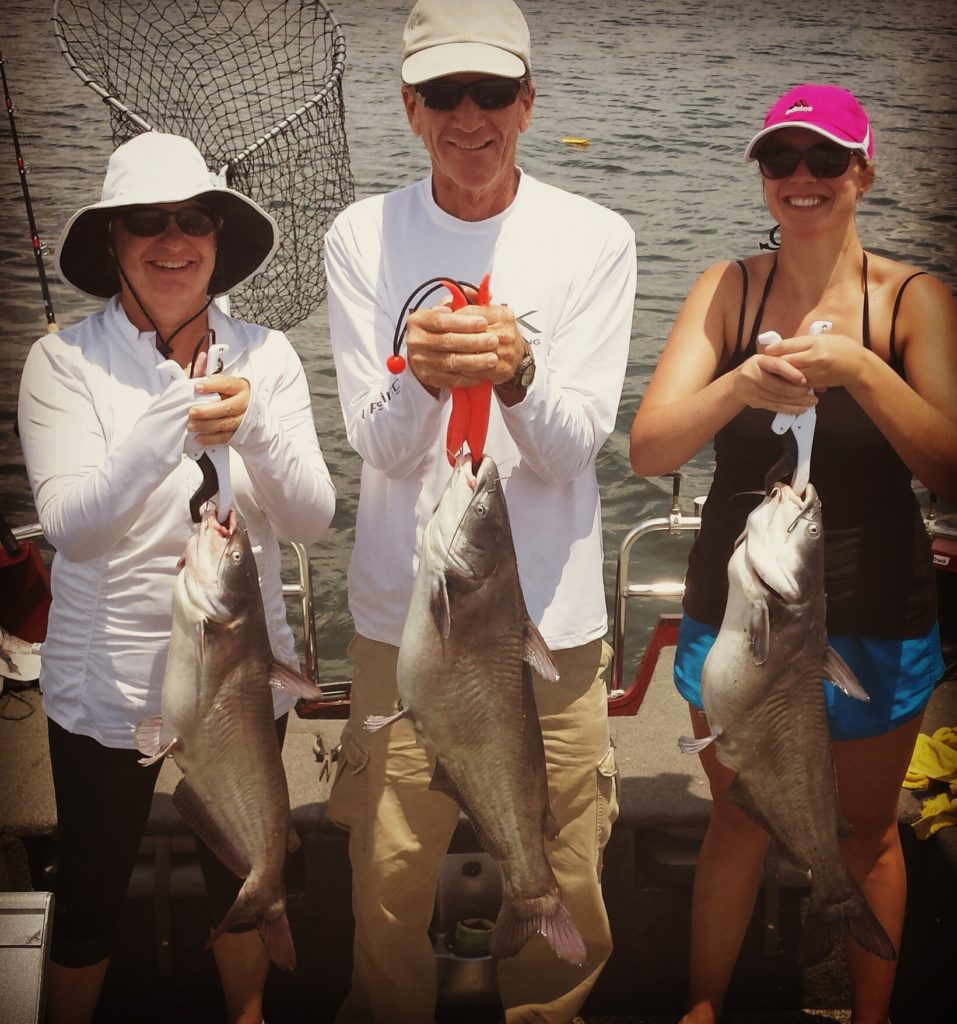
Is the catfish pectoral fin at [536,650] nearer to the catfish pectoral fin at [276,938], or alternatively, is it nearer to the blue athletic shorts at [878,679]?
the blue athletic shorts at [878,679]

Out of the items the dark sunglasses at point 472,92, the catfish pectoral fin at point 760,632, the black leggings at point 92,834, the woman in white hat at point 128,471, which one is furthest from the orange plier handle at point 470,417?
the black leggings at point 92,834

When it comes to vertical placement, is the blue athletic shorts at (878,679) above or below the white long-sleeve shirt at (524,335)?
below

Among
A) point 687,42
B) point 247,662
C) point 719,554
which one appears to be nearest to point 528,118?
point 719,554

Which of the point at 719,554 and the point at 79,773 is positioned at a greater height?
the point at 719,554

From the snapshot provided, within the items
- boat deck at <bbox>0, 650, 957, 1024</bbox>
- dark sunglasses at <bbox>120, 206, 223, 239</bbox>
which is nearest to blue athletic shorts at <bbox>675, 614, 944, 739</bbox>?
boat deck at <bbox>0, 650, 957, 1024</bbox>

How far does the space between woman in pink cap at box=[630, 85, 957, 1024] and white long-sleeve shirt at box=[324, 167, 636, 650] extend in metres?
0.20

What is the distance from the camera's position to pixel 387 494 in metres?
2.92

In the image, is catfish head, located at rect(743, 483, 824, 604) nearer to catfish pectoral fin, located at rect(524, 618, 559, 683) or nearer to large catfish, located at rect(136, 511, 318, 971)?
catfish pectoral fin, located at rect(524, 618, 559, 683)

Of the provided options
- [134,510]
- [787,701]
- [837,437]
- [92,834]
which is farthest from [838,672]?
[92,834]

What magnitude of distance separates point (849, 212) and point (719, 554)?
87 cm

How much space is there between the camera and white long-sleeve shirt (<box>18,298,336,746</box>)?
8.69ft

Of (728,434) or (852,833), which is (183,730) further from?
(852,833)

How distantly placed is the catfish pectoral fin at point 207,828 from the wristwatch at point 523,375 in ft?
3.86

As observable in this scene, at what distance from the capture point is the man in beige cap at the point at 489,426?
2596mm
